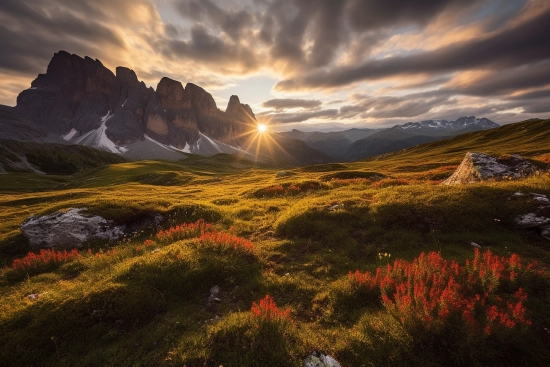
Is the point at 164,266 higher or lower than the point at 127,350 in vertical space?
higher

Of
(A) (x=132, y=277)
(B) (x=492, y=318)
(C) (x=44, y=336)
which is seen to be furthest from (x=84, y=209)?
(B) (x=492, y=318)

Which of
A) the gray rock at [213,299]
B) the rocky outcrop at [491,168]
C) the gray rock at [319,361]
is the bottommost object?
the gray rock at [213,299]

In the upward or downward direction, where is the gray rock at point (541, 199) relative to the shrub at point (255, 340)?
upward

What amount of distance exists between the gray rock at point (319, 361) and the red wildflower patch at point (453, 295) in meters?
2.38

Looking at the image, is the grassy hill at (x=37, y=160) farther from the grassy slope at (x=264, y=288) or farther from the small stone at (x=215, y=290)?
the small stone at (x=215, y=290)

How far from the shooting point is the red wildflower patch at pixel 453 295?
23.6 ft

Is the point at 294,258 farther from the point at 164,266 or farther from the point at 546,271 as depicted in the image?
the point at 546,271

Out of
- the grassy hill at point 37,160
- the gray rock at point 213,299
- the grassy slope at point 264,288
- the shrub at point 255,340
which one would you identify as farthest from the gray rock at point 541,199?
the grassy hill at point 37,160

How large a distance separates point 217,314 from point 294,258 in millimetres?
5248

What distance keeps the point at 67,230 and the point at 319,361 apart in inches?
712

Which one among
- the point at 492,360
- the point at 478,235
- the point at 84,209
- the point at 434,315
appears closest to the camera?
the point at 492,360

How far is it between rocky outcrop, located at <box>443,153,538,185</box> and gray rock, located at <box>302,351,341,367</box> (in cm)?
2110

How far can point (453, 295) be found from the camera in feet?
26.6

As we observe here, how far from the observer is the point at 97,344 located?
8.24 metres
